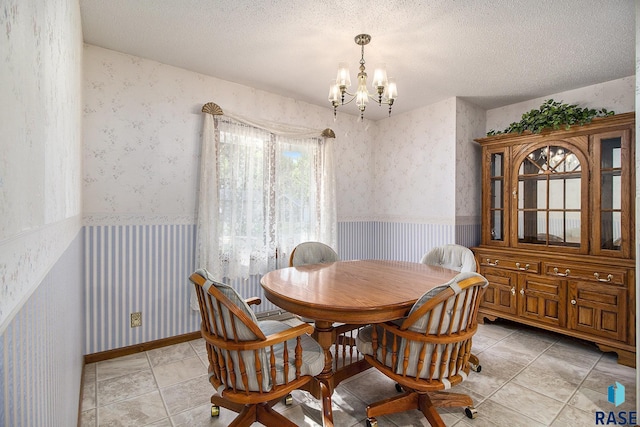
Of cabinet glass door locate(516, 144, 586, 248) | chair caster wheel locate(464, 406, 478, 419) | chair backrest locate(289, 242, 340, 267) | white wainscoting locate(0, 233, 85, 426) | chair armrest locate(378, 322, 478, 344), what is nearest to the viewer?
white wainscoting locate(0, 233, 85, 426)

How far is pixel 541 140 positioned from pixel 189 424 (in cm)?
391

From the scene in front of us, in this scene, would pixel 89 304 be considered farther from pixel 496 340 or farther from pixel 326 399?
pixel 496 340

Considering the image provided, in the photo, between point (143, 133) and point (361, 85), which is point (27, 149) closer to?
point (361, 85)

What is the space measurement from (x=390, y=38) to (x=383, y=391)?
8.55 ft

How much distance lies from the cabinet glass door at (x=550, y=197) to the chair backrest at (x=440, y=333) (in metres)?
2.17

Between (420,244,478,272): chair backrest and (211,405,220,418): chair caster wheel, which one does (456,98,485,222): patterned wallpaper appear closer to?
(420,244,478,272): chair backrest

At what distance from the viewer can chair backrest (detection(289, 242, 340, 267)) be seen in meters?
2.75

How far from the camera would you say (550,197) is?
3135 mm

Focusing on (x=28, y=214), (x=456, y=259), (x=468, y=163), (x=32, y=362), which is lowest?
(x=456, y=259)

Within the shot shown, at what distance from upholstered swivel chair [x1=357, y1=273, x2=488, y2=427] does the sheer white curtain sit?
1.90 meters

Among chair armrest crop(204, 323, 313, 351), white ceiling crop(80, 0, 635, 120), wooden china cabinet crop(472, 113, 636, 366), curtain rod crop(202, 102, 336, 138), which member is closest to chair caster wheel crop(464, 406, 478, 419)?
chair armrest crop(204, 323, 313, 351)

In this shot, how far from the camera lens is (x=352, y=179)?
430cm

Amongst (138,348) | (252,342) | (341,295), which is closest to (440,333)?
(341,295)

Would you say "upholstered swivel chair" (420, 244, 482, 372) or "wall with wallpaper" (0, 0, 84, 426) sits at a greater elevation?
"wall with wallpaper" (0, 0, 84, 426)
